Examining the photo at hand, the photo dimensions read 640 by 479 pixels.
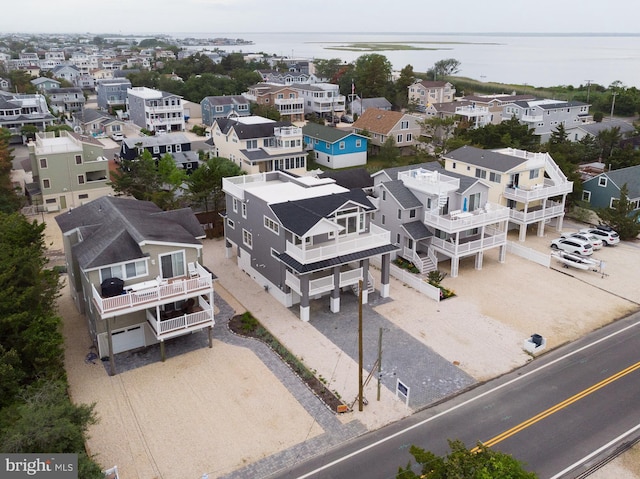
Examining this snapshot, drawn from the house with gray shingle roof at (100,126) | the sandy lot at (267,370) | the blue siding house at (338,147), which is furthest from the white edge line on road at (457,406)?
the house with gray shingle roof at (100,126)

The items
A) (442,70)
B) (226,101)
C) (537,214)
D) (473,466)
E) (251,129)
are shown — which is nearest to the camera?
(473,466)

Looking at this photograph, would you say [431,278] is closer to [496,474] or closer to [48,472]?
[496,474]

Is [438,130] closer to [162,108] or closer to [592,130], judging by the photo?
[592,130]

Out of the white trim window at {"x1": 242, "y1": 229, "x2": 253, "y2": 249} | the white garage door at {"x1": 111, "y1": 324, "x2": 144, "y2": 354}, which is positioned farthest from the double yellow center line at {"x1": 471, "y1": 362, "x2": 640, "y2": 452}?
the white trim window at {"x1": 242, "y1": 229, "x2": 253, "y2": 249}

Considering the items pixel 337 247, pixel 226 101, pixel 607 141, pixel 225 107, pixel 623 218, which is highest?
pixel 226 101

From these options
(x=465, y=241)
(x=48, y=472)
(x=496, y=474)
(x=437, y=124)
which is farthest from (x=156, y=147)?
(x=496, y=474)

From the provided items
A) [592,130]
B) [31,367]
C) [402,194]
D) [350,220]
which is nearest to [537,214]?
[402,194]

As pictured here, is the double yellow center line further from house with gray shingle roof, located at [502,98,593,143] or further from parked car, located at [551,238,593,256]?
house with gray shingle roof, located at [502,98,593,143]
